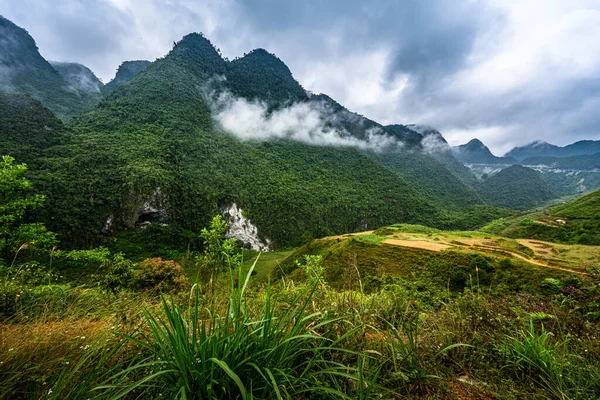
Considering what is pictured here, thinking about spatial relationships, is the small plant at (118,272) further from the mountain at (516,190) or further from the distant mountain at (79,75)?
the distant mountain at (79,75)

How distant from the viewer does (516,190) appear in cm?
16412

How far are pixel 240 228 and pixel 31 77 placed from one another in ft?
452

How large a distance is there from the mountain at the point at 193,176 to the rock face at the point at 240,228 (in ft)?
4.09

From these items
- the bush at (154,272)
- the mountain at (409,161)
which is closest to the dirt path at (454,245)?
the bush at (154,272)

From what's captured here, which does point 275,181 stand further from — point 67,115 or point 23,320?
point 67,115

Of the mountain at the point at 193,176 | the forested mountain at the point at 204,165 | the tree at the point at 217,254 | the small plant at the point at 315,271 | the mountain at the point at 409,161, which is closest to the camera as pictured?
the small plant at the point at 315,271

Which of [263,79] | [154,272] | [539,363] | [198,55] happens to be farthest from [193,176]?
[263,79]

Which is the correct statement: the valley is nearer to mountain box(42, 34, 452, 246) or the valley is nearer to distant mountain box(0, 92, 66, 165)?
distant mountain box(0, 92, 66, 165)

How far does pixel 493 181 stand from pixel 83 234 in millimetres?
241390

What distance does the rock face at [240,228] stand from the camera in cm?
6675

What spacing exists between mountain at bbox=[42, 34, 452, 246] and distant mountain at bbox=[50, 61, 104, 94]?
3257 inches

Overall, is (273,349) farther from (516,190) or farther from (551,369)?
(516,190)

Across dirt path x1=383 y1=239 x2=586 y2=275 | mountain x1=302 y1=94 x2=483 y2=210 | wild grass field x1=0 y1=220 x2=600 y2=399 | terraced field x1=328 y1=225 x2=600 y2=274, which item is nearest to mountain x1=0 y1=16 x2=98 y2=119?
mountain x1=302 y1=94 x2=483 y2=210

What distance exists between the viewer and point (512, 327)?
98.3 inches
